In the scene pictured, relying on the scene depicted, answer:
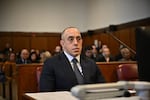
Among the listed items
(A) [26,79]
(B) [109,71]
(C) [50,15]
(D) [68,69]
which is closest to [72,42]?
(D) [68,69]

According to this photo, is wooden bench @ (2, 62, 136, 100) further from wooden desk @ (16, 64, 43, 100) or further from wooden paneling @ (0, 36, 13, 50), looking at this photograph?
wooden paneling @ (0, 36, 13, 50)

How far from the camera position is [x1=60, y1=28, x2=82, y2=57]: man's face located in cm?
320

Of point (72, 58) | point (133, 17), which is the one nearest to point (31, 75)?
point (72, 58)

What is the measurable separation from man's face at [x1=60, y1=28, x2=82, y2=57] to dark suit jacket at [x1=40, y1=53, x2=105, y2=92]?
0.10 m

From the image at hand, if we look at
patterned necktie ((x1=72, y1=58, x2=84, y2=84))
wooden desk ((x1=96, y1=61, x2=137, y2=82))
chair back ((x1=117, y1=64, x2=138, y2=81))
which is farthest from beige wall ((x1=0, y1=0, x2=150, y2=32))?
patterned necktie ((x1=72, y1=58, x2=84, y2=84))

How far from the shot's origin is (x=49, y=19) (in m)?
13.8

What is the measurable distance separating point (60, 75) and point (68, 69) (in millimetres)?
102

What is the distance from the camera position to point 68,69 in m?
3.13

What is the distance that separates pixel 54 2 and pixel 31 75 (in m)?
9.73

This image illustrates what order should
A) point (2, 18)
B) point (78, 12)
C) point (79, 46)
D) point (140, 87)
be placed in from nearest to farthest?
point (140, 87) → point (79, 46) → point (2, 18) → point (78, 12)

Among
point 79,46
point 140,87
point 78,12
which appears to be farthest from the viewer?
point 78,12

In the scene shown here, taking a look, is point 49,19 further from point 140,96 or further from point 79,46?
point 140,96

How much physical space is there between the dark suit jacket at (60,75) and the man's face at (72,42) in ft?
0.32

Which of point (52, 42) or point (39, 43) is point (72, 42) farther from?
point (52, 42)
